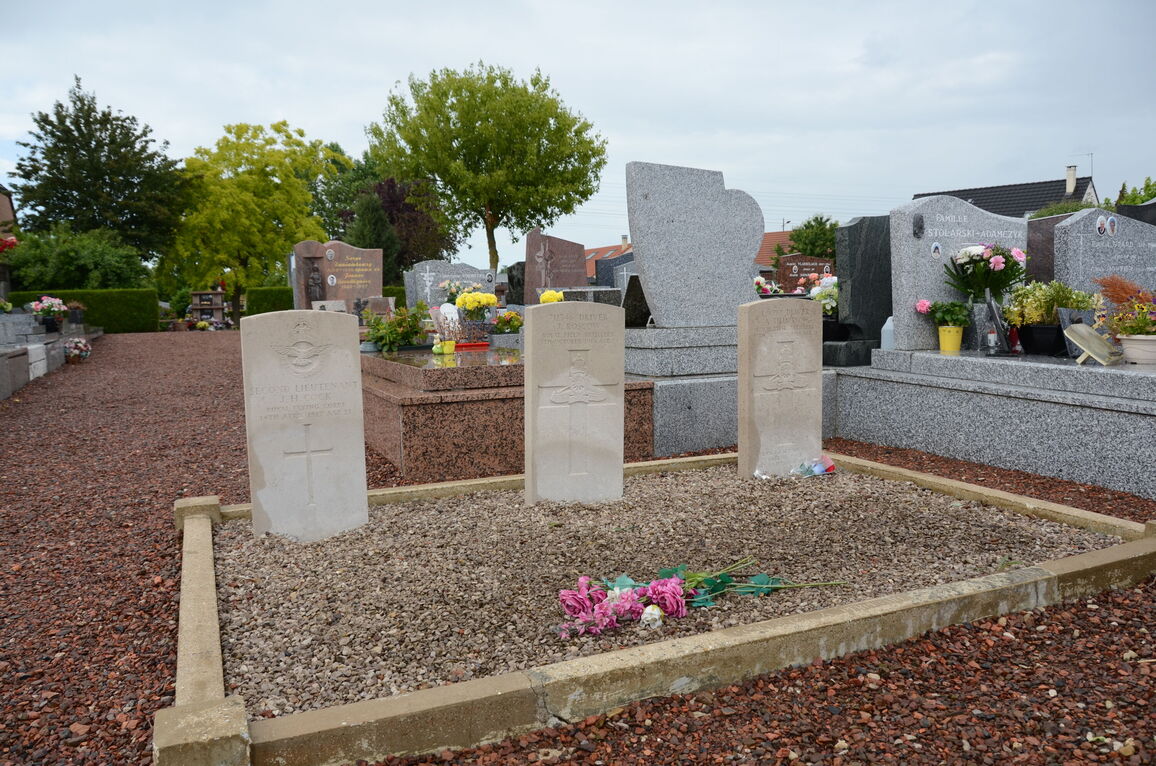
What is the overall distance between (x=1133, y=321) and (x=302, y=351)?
19.5 ft

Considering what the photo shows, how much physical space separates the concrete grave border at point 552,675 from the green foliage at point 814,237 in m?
31.7

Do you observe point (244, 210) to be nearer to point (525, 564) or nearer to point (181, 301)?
point (181, 301)

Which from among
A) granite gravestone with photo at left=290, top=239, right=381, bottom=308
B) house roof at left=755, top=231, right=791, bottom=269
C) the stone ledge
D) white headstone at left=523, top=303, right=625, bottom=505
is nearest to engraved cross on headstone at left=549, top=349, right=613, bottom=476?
white headstone at left=523, top=303, right=625, bottom=505

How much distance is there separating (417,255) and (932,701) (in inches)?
1492

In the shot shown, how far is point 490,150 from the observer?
93.2 feet

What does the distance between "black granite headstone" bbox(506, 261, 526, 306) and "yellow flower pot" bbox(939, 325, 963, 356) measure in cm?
1108

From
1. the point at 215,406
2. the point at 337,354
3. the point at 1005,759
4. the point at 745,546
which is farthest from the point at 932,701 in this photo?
the point at 215,406

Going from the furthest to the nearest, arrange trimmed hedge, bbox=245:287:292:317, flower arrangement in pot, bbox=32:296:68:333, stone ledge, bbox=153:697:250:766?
trimmed hedge, bbox=245:287:292:317, flower arrangement in pot, bbox=32:296:68:333, stone ledge, bbox=153:697:250:766

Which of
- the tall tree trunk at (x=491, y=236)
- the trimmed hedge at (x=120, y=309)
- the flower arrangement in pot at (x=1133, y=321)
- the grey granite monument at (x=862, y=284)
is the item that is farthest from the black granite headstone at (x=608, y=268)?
the flower arrangement in pot at (x=1133, y=321)

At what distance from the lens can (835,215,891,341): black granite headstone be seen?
8055mm

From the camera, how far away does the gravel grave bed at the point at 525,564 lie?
9.75 ft

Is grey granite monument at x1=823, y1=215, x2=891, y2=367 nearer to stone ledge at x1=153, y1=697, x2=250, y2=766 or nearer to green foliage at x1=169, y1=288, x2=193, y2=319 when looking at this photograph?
stone ledge at x1=153, y1=697, x2=250, y2=766

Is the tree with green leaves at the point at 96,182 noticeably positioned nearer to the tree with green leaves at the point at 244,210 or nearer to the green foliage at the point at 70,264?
the tree with green leaves at the point at 244,210

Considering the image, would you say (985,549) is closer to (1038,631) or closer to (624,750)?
(1038,631)
